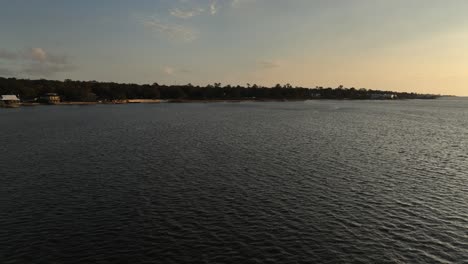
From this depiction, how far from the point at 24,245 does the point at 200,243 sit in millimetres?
14741

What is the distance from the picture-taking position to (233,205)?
1459 inches

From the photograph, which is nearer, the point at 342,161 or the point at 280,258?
the point at 280,258

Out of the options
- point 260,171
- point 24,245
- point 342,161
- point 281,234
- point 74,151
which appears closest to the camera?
point 24,245

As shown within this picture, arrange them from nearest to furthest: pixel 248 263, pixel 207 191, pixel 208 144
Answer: pixel 248 263 < pixel 207 191 < pixel 208 144

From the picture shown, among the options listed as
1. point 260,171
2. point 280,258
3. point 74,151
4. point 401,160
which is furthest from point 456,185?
point 74,151

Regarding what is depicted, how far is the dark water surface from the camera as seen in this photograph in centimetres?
2709

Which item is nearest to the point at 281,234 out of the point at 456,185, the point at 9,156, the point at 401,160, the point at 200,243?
the point at 200,243

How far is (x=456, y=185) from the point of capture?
44938mm

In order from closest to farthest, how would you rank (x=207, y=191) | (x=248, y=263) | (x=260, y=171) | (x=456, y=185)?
1. (x=248, y=263)
2. (x=207, y=191)
3. (x=456, y=185)
4. (x=260, y=171)

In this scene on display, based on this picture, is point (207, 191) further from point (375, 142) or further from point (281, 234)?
point (375, 142)

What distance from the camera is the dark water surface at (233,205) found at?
27094 mm

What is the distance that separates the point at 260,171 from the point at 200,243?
2501cm

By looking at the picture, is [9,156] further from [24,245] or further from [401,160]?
[401,160]

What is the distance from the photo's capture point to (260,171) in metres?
52.0
